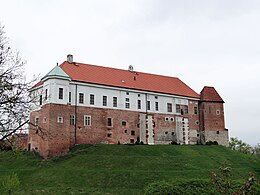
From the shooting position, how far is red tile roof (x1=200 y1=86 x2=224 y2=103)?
47.2m

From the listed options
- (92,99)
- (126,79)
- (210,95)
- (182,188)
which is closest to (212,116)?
(210,95)

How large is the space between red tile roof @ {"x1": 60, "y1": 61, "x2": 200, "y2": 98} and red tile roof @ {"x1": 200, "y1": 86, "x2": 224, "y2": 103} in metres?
0.89

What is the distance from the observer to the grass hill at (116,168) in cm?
2523

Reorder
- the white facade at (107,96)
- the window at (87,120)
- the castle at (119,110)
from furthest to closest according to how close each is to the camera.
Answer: the window at (87,120), the white facade at (107,96), the castle at (119,110)

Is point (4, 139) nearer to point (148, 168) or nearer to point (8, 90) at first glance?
point (8, 90)

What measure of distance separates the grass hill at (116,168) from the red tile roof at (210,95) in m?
9.83

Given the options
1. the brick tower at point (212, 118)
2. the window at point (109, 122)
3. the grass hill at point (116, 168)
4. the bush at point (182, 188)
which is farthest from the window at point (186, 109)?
the bush at point (182, 188)

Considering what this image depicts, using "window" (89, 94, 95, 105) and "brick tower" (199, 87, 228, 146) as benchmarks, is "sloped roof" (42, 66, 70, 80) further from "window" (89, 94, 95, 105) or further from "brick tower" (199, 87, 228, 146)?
"brick tower" (199, 87, 228, 146)

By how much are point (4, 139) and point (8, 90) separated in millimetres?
1553

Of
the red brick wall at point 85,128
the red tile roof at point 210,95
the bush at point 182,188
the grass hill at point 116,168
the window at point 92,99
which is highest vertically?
the red tile roof at point 210,95

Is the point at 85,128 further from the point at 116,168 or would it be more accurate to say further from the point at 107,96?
the point at 116,168

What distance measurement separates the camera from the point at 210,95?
47.7m

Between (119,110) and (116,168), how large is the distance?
1257 cm

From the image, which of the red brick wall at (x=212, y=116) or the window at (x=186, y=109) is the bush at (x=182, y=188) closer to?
the window at (x=186, y=109)
